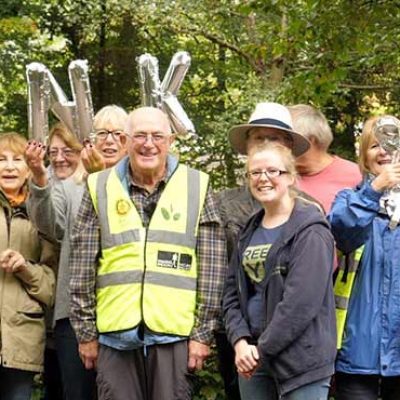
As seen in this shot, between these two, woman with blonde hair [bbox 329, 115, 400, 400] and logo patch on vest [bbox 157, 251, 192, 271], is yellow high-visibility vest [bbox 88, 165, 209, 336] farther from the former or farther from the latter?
woman with blonde hair [bbox 329, 115, 400, 400]

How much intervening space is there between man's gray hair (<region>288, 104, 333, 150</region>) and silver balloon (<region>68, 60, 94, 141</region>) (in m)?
1.09

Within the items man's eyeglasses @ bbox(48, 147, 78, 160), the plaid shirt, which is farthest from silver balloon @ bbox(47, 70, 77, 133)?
the plaid shirt

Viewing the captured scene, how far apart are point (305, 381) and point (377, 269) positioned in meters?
0.63

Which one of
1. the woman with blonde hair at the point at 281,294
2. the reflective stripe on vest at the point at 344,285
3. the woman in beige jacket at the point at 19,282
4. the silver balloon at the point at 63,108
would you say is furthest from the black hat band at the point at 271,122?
the woman in beige jacket at the point at 19,282

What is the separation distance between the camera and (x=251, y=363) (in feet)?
12.1

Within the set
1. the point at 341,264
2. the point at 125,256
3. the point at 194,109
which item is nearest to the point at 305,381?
the point at 341,264

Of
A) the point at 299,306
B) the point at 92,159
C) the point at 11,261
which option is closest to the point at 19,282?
the point at 11,261

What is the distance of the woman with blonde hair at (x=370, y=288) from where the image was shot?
3787 mm

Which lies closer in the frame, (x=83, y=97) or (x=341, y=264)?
(x=341, y=264)

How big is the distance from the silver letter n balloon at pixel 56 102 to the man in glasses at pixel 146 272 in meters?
0.60

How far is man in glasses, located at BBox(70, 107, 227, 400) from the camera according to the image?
13.1 feet

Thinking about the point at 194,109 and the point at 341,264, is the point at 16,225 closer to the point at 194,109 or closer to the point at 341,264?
the point at 341,264

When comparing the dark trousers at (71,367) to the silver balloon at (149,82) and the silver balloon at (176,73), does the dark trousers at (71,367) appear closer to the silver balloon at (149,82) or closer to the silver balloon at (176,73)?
the silver balloon at (149,82)

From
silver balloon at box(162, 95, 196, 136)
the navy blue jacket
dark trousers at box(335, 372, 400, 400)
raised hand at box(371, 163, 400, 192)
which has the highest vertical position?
silver balloon at box(162, 95, 196, 136)
